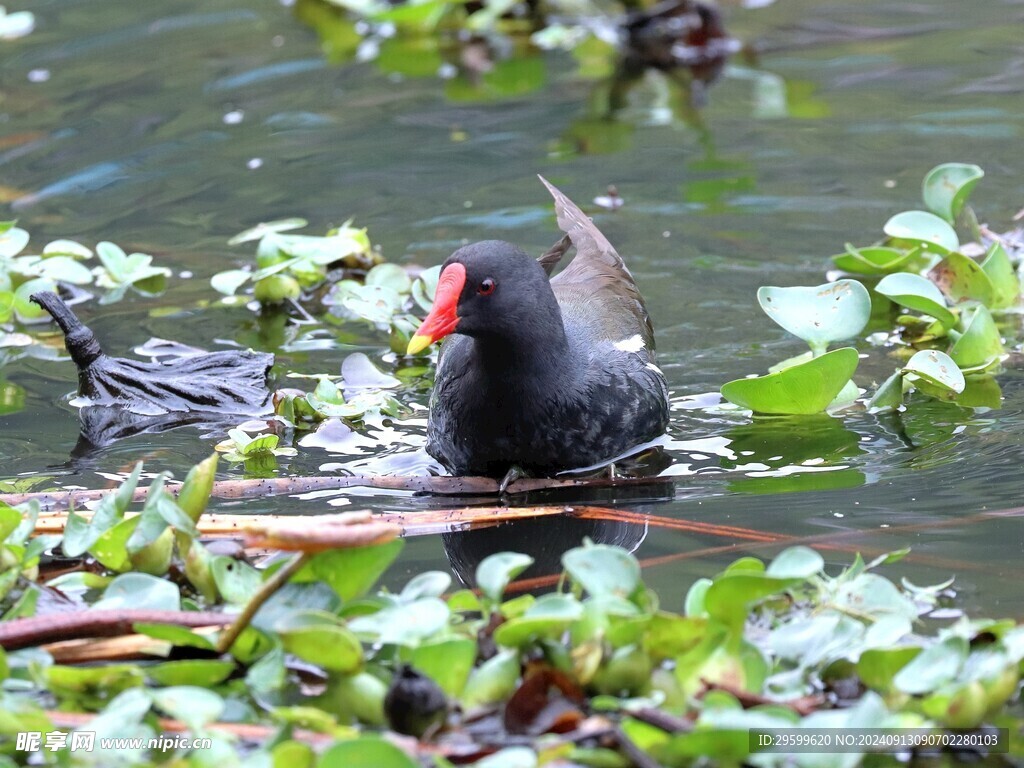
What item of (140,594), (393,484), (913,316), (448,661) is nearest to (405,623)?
(448,661)

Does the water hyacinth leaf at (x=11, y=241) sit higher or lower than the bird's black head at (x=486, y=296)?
lower

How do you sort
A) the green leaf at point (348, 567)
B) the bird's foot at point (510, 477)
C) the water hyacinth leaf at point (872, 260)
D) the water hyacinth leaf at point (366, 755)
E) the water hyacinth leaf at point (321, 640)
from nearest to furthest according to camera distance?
the water hyacinth leaf at point (366, 755) → the water hyacinth leaf at point (321, 640) → the green leaf at point (348, 567) → the bird's foot at point (510, 477) → the water hyacinth leaf at point (872, 260)

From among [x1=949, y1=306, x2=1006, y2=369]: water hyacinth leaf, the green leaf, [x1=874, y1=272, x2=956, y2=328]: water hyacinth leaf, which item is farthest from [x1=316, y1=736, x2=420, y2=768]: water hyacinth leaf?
[x1=949, y1=306, x2=1006, y2=369]: water hyacinth leaf

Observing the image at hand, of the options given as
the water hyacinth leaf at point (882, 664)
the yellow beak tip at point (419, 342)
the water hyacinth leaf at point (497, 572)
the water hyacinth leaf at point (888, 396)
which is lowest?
the water hyacinth leaf at point (888, 396)

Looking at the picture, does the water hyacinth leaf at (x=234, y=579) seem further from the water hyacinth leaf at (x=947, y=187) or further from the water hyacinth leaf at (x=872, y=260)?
the water hyacinth leaf at (x=947, y=187)

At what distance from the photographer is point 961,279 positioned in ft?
16.0

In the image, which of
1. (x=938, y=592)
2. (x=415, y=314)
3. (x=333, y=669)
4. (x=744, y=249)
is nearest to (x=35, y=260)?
(x=415, y=314)

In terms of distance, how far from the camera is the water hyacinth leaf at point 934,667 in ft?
8.33

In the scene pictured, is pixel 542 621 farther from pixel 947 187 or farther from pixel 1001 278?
pixel 947 187

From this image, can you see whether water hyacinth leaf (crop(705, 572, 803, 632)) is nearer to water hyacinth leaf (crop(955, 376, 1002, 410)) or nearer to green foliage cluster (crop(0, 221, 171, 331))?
water hyacinth leaf (crop(955, 376, 1002, 410))

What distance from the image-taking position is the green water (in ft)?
12.3

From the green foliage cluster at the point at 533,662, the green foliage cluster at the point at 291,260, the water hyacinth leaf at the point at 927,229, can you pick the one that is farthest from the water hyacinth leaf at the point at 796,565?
the green foliage cluster at the point at 291,260

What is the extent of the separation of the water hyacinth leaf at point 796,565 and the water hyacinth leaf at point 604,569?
27 cm

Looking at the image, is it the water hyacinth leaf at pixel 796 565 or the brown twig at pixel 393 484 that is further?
the brown twig at pixel 393 484
